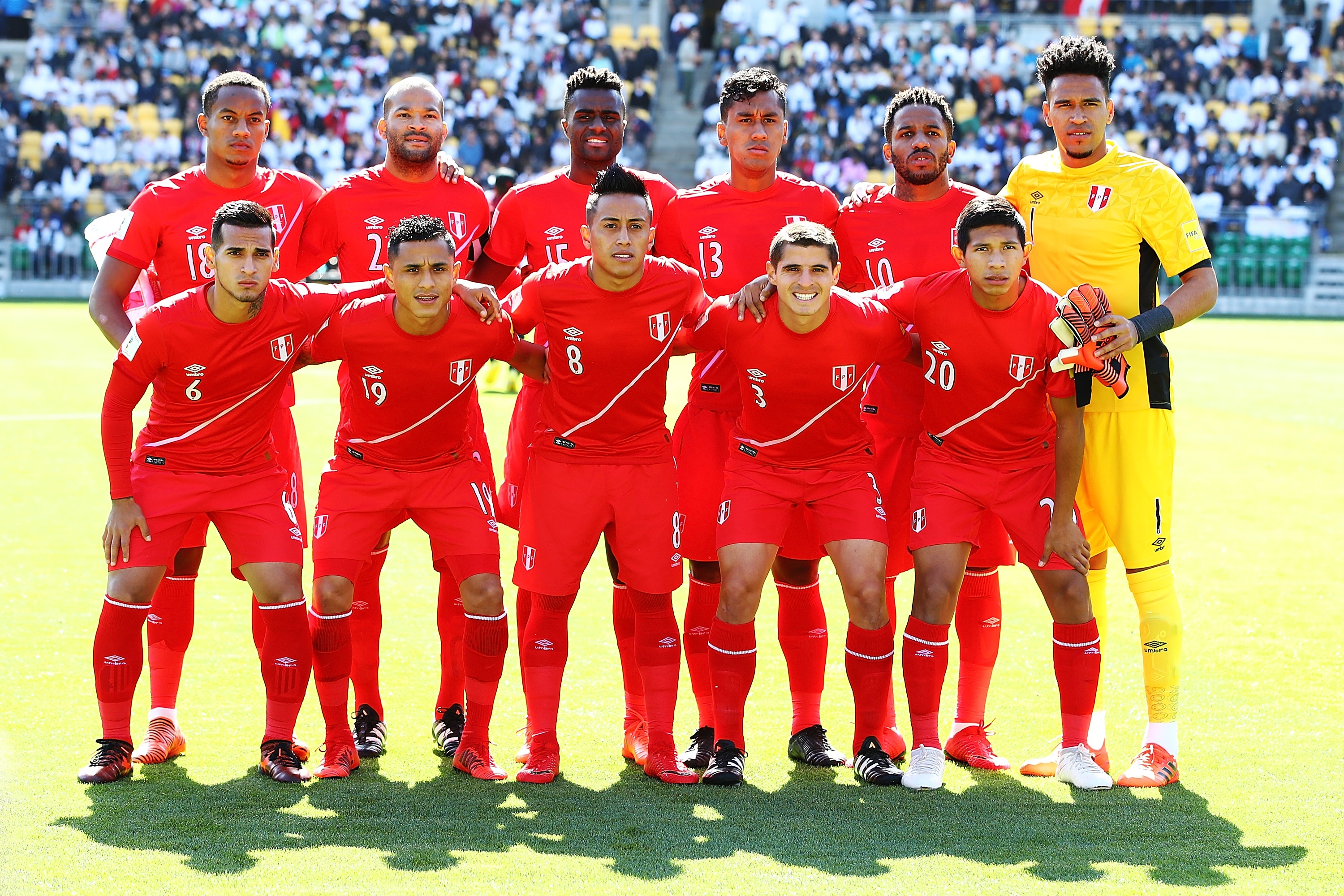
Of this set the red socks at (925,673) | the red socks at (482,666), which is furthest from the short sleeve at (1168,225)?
the red socks at (482,666)

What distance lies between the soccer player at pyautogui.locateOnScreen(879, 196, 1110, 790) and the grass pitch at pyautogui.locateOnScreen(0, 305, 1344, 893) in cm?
40

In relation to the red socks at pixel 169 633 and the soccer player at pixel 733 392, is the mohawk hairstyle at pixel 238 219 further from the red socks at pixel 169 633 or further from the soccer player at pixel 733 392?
the soccer player at pixel 733 392

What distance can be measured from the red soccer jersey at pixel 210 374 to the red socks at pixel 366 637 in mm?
670

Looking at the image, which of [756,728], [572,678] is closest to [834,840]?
[756,728]

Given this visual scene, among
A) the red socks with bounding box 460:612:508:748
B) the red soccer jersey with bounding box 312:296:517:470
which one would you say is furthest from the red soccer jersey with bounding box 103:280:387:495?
the red socks with bounding box 460:612:508:748

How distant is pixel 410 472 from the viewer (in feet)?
18.3

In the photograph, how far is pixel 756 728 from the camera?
6051 mm

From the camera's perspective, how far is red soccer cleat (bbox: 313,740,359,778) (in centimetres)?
537

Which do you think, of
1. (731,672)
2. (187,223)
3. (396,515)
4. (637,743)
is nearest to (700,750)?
(637,743)

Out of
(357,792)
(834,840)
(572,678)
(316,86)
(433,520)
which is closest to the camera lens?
(834,840)

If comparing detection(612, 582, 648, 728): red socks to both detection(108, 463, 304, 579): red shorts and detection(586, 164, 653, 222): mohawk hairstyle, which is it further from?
detection(586, 164, 653, 222): mohawk hairstyle

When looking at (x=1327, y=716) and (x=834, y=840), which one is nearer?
(x=834, y=840)

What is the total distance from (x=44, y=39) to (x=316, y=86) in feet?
22.5

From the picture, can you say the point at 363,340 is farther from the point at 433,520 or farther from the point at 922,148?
the point at 922,148
